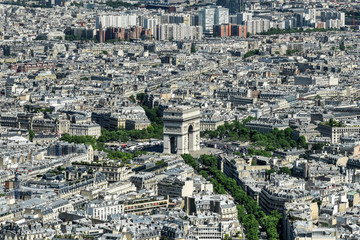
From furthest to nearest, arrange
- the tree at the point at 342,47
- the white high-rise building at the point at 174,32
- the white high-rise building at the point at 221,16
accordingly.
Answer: the white high-rise building at the point at 221,16, the white high-rise building at the point at 174,32, the tree at the point at 342,47

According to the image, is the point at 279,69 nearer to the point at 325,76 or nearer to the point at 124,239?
the point at 325,76

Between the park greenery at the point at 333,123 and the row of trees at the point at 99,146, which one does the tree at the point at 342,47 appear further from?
the row of trees at the point at 99,146

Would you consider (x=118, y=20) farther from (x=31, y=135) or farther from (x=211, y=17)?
(x=31, y=135)

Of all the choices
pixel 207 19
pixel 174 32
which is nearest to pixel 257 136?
pixel 174 32

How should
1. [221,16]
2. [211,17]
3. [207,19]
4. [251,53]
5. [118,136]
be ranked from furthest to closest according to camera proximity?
[221,16] → [211,17] → [207,19] → [251,53] → [118,136]

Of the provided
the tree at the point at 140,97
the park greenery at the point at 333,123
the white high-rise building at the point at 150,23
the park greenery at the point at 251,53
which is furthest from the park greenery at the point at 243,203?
the white high-rise building at the point at 150,23

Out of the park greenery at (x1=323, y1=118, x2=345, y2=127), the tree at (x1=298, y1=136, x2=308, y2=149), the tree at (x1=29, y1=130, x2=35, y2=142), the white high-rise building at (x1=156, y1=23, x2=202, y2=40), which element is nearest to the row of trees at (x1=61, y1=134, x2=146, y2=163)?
the tree at (x1=29, y1=130, x2=35, y2=142)

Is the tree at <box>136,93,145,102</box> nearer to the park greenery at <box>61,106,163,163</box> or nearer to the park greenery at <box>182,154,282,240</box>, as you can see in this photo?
the park greenery at <box>61,106,163,163</box>
